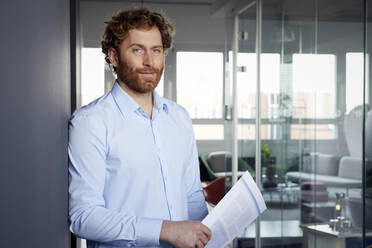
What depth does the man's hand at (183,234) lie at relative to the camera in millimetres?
1001

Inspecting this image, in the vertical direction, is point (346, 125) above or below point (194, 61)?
below

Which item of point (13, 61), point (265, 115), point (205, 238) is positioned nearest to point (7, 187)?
point (13, 61)

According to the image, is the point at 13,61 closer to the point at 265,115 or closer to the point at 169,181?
the point at 169,181

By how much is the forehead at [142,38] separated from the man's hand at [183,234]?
476mm

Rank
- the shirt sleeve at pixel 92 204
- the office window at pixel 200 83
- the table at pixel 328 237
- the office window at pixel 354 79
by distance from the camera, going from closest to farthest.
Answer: the shirt sleeve at pixel 92 204
the office window at pixel 354 79
the table at pixel 328 237
the office window at pixel 200 83

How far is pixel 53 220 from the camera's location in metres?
0.67

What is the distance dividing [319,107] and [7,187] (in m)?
2.30

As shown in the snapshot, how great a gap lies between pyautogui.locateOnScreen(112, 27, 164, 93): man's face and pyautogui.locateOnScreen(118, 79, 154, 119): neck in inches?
0.9

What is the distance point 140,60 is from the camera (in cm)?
112

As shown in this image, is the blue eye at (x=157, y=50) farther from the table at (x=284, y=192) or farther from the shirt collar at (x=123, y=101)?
the table at (x=284, y=192)

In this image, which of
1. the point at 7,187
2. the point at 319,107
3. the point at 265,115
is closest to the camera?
the point at 7,187

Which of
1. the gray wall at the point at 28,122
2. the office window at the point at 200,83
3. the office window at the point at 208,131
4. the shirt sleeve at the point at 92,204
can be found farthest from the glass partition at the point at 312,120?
the office window at the point at 208,131

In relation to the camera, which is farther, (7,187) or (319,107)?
(319,107)

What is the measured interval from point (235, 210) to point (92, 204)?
→ 1.24 ft
